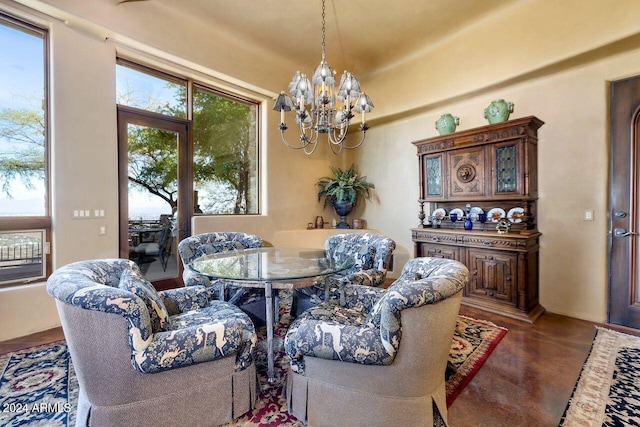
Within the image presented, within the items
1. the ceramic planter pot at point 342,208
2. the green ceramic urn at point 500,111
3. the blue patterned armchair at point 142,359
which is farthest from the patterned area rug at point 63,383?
the ceramic planter pot at point 342,208

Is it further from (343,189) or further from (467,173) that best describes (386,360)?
(343,189)

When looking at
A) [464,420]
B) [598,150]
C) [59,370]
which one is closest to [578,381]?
[464,420]

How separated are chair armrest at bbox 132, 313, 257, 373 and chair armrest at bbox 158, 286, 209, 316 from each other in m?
0.69

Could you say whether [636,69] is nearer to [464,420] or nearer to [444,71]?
[444,71]

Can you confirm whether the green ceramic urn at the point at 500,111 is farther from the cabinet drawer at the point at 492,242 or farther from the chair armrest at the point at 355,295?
the chair armrest at the point at 355,295

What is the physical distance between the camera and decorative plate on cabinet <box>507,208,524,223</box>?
347 centimetres

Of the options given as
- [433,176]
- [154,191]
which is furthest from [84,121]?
[433,176]

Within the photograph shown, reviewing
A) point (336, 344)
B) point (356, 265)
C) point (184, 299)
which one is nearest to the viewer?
point (336, 344)

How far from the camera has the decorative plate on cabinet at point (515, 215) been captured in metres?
3.47

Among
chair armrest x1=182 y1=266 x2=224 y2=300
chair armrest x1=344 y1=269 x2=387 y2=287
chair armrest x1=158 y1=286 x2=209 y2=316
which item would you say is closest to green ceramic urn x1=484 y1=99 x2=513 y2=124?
chair armrest x1=344 y1=269 x2=387 y2=287

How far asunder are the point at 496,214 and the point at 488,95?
168cm

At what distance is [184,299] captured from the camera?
218cm

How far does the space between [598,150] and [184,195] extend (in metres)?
5.06

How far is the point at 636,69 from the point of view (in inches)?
114
